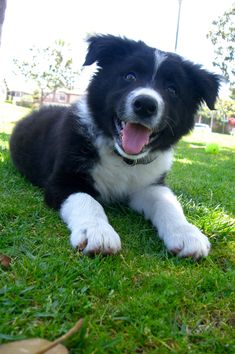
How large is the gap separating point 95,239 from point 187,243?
63 centimetres

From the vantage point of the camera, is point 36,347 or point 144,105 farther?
point 144,105

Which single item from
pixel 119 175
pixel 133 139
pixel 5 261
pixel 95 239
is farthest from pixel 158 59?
pixel 5 261

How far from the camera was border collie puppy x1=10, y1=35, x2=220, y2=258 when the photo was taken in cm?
330

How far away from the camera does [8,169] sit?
505 cm

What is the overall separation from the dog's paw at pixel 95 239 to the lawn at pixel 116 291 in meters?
0.05

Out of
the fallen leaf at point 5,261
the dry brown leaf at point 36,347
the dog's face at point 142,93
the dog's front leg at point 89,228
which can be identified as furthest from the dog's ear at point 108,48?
the dry brown leaf at point 36,347

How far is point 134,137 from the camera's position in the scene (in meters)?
3.49

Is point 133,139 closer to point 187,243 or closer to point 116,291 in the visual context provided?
point 187,243

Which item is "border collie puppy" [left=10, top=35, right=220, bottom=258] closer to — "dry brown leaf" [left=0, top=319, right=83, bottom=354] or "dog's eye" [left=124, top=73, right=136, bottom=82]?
"dog's eye" [left=124, top=73, right=136, bottom=82]

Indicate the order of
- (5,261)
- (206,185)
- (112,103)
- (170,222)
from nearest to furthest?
(5,261) < (170,222) < (112,103) < (206,185)

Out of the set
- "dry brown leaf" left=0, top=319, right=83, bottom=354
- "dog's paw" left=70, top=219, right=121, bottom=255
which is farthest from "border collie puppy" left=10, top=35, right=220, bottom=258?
"dry brown leaf" left=0, top=319, right=83, bottom=354

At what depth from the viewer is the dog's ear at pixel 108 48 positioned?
383 cm

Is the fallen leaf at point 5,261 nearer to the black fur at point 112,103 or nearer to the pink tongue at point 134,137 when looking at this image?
the black fur at point 112,103

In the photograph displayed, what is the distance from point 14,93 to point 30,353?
7690cm
